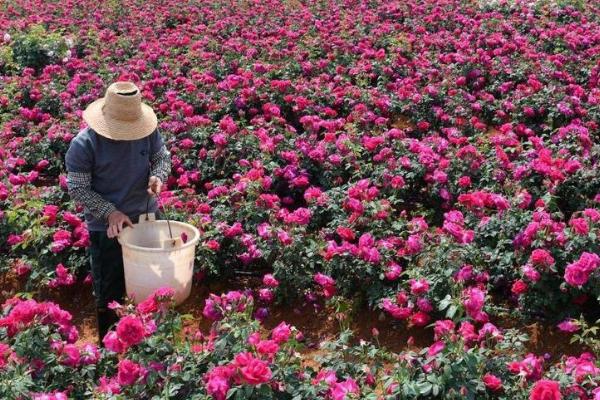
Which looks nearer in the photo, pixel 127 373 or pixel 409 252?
pixel 127 373

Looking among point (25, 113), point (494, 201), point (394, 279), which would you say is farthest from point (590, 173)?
point (25, 113)

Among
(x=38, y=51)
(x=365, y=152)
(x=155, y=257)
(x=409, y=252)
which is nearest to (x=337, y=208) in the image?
(x=409, y=252)

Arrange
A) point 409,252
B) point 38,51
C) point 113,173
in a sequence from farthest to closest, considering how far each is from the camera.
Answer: point 38,51, point 409,252, point 113,173

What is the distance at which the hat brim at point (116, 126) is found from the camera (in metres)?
3.40

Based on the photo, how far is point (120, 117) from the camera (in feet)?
11.2

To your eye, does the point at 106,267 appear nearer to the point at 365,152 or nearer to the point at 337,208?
the point at 337,208

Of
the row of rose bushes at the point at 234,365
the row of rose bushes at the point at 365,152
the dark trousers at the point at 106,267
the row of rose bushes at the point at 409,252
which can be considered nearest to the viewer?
the row of rose bushes at the point at 234,365

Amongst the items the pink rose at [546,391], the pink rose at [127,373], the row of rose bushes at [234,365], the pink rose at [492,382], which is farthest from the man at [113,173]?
the pink rose at [546,391]

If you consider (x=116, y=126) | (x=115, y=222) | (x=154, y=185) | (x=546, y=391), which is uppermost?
(x=116, y=126)

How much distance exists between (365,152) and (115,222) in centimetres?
255

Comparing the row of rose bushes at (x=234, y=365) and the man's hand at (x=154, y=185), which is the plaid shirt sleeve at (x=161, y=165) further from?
the row of rose bushes at (x=234, y=365)

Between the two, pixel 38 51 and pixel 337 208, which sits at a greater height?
pixel 337 208

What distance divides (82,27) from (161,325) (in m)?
9.00

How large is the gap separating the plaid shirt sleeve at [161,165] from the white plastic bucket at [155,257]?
0.22 metres
